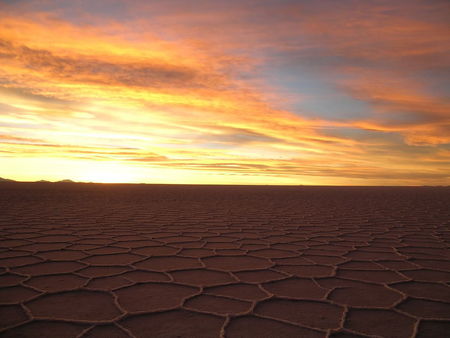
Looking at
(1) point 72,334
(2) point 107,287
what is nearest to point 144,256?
(2) point 107,287

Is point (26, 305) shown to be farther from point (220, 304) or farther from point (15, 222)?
point (15, 222)

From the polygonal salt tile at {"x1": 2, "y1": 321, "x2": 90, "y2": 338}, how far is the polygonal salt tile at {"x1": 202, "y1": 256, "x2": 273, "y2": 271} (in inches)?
41.9

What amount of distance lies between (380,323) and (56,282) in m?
1.64

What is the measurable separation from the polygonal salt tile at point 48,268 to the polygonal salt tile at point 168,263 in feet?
1.28

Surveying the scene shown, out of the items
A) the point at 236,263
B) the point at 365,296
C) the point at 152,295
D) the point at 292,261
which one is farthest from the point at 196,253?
the point at 365,296

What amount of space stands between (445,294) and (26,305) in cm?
206

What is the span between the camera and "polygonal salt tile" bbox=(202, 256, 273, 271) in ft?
8.04

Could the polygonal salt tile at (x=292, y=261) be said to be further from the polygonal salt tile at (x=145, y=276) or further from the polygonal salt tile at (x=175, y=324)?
the polygonal salt tile at (x=175, y=324)

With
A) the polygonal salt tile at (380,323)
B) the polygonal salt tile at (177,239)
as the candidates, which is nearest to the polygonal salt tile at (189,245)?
the polygonal salt tile at (177,239)

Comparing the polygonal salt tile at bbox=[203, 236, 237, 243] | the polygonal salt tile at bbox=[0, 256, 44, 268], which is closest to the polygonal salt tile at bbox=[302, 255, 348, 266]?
the polygonal salt tile at bbox=[203, 236, 237, 243]

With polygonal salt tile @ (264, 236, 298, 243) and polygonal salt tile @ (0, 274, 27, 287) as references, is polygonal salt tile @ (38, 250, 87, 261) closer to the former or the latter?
polygonal salt tile @ (0, 274, 27, 287)

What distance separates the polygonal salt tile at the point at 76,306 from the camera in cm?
162

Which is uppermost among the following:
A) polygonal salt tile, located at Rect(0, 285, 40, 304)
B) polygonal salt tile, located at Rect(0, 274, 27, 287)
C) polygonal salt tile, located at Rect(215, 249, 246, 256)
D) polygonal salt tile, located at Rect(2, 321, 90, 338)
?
polygonal salt tile, located at Rect(215, 249, 246, 256)

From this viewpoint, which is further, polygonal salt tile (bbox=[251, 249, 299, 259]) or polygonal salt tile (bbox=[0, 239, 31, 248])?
polygonal salt tile (bbox=[0, 239, 31, 248])
